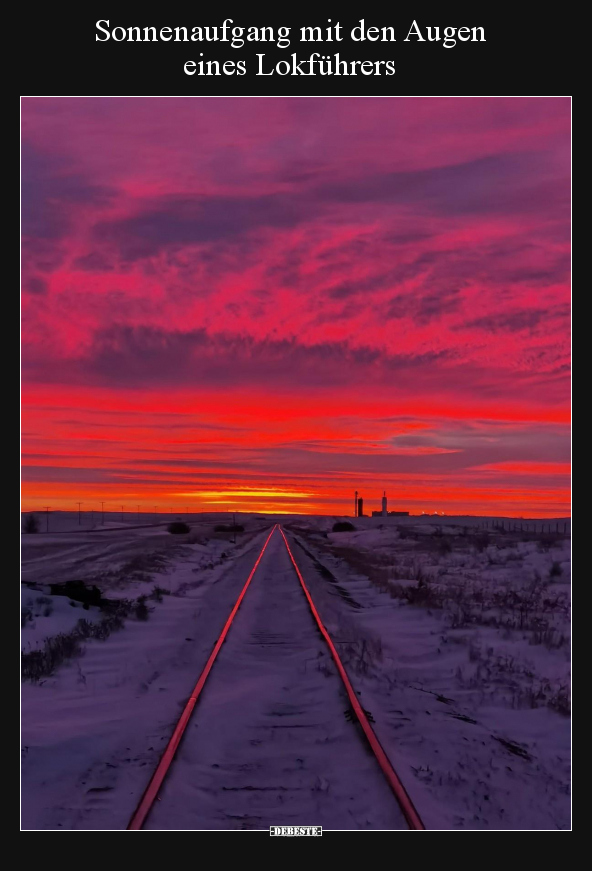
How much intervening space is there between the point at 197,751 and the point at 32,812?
1605 mm

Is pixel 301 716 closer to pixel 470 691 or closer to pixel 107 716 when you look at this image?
pixel 107 716

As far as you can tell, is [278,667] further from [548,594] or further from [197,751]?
[548,594]

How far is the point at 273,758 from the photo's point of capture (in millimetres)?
7434

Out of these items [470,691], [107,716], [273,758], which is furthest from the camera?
[470,691]

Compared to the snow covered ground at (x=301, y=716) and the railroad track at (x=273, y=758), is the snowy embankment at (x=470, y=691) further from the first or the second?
the railroad track at (x=273, y=758)

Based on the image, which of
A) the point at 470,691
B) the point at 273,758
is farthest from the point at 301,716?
the point at 470,691

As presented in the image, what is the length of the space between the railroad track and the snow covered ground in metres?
0.02

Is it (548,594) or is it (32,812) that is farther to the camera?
(548,594)

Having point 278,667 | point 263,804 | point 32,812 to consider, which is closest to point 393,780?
point 263,804

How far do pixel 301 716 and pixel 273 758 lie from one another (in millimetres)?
1353

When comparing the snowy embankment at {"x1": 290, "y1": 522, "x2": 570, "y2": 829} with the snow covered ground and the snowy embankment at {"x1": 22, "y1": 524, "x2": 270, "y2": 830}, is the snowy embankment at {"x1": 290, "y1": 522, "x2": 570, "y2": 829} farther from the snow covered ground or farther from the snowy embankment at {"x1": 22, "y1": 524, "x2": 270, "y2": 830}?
the snowy embankment at {"x1": 22, "y1": 524, "x2": 270, "y2": 830}

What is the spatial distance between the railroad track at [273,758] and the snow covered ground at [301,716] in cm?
2

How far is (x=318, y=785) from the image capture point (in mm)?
6711

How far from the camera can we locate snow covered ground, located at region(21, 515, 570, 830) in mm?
6527
